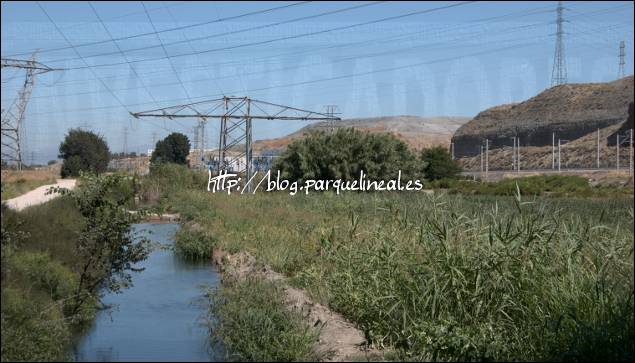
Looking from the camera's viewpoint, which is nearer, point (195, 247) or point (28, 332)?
point (28, 332)

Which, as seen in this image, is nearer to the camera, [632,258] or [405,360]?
[632,258]

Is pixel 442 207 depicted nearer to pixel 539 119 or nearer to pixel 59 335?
pixel 59 335

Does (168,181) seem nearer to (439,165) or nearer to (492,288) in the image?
(439,165)

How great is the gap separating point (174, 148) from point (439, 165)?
36799 millimetres

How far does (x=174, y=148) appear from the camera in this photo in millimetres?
96562

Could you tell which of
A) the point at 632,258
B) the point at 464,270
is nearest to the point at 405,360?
the point at 464,270

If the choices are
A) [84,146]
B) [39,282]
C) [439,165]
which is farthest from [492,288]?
[439,165]

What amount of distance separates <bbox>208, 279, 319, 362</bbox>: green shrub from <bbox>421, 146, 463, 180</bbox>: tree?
202ft

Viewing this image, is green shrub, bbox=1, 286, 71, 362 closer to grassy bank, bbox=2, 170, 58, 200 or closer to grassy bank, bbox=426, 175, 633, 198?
grassy bank, bbox=2, 170, 58, 200

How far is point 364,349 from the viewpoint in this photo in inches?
438

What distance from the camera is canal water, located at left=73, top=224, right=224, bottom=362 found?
36.0 ft

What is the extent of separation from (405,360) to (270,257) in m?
9.79

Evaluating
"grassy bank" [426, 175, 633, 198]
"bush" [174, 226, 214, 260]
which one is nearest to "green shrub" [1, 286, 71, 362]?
"bush" [174, 226, 214, 260]

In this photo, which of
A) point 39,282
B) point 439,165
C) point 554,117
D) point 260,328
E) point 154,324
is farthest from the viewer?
point 554,117
